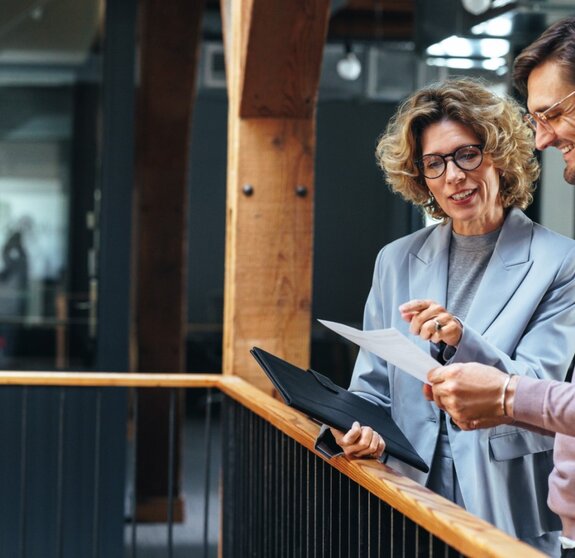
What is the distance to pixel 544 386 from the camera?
1.54 meters

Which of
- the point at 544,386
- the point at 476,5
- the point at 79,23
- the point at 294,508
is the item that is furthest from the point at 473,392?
the point at 79,23

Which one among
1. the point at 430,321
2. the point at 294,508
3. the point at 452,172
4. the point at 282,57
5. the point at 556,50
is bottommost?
the point at 294,508

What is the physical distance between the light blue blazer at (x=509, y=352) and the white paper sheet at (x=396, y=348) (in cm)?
14

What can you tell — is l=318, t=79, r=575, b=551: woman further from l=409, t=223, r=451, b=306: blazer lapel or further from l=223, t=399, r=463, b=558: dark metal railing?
l=223, t=399, r=463, b=558: dark metal railing

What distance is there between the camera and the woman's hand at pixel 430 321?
5.95ft

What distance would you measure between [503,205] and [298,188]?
4.86ft

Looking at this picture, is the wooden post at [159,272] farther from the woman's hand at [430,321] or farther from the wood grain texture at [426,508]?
the woman's hand at [430,321]

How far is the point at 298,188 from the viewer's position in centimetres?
360

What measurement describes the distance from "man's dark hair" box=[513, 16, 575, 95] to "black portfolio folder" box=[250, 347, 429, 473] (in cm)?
72

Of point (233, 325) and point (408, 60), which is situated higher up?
point (408, 60)

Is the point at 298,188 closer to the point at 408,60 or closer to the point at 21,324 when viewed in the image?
the point at 21,324

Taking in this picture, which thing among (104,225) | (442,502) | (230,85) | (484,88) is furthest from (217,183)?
(442,502)

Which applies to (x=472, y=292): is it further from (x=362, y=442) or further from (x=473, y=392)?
(x=473, y=392)

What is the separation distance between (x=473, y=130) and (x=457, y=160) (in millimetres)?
77
